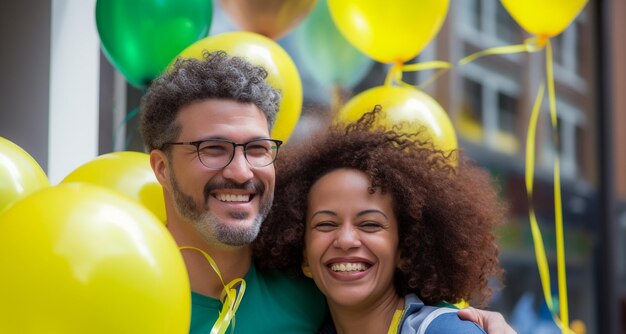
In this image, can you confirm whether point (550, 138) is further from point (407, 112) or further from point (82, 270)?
point (82, 270)

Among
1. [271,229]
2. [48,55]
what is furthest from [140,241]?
[48,55]

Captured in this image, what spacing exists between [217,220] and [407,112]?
0.79m

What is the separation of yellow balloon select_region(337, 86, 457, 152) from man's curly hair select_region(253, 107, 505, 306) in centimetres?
21

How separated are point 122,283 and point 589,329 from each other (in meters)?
6.64

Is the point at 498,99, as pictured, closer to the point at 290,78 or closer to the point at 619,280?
the point at 619,280

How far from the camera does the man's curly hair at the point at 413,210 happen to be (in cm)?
226

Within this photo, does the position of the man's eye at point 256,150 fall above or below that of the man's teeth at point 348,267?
above

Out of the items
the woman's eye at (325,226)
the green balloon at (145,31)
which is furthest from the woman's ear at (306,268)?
the green balloon at (145,31)

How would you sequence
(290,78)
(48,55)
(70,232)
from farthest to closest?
(48,55), (290,78), (70,232)

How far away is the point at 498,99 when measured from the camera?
7.57 metres

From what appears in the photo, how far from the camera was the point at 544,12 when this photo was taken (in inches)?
117

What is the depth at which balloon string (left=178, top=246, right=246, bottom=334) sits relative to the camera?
2.12 metres

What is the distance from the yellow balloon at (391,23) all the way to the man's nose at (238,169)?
35.4 inches

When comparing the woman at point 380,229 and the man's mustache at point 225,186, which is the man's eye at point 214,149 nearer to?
the man's mustache at point 225,186
